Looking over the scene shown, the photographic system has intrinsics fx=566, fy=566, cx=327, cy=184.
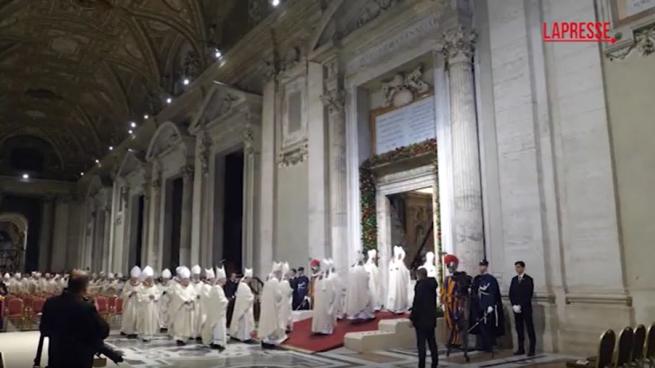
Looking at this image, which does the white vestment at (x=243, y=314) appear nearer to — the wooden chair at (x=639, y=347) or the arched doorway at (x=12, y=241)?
the wooden chair at (x=639, y=347)

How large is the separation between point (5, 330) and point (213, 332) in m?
6.93

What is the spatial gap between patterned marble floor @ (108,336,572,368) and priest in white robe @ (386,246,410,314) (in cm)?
224

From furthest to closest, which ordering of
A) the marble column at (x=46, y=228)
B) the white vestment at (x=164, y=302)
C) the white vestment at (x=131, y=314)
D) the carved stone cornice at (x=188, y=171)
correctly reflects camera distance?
the marble column at (x=46, y=228) < the carved stone cornice at (x=188, y=171) < the white vestment at (x=131, y=314) < the white vestment at (x=164, y=302)

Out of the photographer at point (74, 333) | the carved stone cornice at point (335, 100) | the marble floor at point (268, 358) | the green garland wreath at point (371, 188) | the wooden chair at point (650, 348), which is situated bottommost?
the marble floor at point (268, 358)

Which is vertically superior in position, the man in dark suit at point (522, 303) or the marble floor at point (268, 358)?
the man in dark suit at point (522, 303)

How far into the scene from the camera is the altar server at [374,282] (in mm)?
11383

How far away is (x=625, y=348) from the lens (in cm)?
466

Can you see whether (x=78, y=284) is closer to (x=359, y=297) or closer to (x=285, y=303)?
Result: (x=285, y=303)

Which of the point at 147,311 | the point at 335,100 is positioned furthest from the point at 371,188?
the point at 147,311

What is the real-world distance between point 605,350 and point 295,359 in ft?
16.0

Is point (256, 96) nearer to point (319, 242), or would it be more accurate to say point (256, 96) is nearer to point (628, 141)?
point (319, 242)

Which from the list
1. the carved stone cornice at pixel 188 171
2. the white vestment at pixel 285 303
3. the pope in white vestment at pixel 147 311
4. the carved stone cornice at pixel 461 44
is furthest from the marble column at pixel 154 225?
the carved stone cornice at pixel 461 44

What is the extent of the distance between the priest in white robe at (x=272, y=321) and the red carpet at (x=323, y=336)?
212 mm

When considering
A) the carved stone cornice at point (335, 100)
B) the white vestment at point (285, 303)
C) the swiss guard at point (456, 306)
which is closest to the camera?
the swiss guard at point (456, 306)
